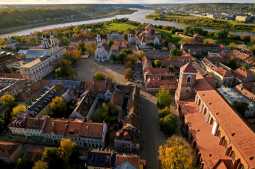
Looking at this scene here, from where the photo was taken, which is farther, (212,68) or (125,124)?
(212,68)

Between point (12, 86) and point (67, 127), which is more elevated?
point (12, 86)

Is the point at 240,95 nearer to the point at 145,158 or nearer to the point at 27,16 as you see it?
the point at 145,158

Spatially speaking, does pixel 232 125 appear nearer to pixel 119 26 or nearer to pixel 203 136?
pixel 203 136

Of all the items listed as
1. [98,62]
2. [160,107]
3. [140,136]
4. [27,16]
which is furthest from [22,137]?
[27,16]

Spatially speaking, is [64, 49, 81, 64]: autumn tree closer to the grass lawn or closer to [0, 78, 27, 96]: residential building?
[0, 78, 27, 96]: residential building

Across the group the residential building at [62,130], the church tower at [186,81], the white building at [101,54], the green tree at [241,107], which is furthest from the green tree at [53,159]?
the white building at [101,54]

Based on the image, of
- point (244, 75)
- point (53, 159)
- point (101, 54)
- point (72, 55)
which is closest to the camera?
point (53, 159)

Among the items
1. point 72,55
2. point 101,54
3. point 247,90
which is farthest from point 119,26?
point 247,90
